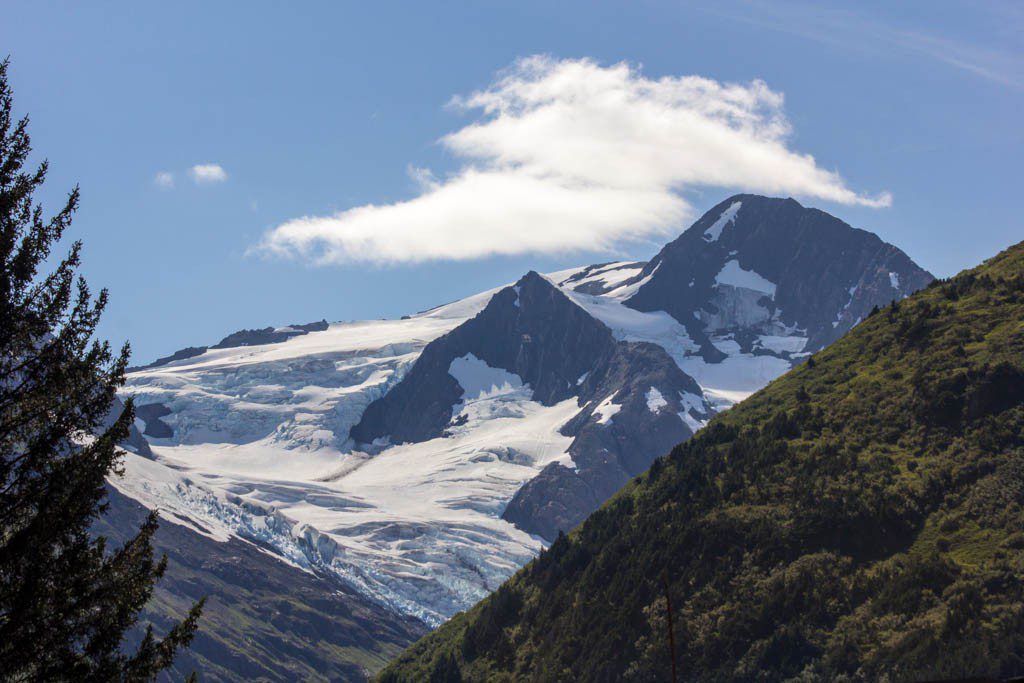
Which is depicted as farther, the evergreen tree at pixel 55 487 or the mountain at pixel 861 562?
the mountain at pixel 861 562

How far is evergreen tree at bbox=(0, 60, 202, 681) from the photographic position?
27.8m

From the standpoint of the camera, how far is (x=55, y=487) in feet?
94.8

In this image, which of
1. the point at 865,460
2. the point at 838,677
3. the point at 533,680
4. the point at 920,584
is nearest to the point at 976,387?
the point at 865,460

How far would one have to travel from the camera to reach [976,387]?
7185 inches

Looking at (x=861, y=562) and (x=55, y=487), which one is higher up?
(x=861, y=562)

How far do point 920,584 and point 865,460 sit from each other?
41.2 metres

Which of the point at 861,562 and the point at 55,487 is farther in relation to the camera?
the point at 861,562

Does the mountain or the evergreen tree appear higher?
the mountain

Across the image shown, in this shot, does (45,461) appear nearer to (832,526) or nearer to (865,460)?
(832,526)

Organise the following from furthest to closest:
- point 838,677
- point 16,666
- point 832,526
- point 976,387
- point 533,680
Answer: point 533,680
point 976,387
point 832,526
point 838,677
point 16,666

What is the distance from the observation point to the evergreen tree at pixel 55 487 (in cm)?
2781

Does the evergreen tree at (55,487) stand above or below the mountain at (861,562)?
below

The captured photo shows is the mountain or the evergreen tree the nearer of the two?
the evergreen tree

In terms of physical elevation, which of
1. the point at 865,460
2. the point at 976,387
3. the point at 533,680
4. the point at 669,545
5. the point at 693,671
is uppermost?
the point at 976,387
